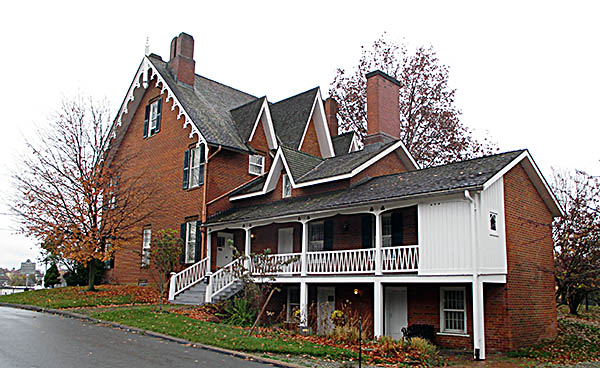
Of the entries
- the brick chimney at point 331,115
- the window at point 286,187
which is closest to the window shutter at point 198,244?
the window at point 286,187

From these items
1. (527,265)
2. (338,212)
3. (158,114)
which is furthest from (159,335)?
(158,114)

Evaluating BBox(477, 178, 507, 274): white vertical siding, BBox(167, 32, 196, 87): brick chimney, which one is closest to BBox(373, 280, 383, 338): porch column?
BBox(477, 178, 507, 274): white vertical siding

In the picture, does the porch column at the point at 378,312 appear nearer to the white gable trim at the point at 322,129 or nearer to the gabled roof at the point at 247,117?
the gabled roof at the point at 247,117

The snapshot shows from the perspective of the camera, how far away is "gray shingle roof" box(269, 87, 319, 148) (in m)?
26.6

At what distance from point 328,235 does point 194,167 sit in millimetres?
8417

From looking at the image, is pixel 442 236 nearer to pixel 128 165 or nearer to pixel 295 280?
pixel 295 280

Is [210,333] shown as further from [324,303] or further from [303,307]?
[324,303]

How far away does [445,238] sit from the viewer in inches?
555

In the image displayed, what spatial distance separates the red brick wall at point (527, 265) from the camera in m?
14.8

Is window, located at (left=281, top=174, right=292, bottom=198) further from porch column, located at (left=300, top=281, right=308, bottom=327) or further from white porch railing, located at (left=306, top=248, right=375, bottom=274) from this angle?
porch column, located at (left=300, top=281, right=308, bottom=327)

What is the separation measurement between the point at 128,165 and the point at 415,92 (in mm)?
17843

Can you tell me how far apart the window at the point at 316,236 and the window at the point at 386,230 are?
9.59 feet

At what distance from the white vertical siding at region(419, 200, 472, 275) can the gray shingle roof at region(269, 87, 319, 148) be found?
41.4 ft

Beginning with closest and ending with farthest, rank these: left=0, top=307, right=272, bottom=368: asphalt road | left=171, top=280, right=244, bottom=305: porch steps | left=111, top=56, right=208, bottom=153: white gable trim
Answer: left=0, top=307, right=272, bottom=368: asphalt road → left=171, top=280, right=244, bottom=305: porch steps → left=111, top=56, right=208, bottom=153: white gable trim
